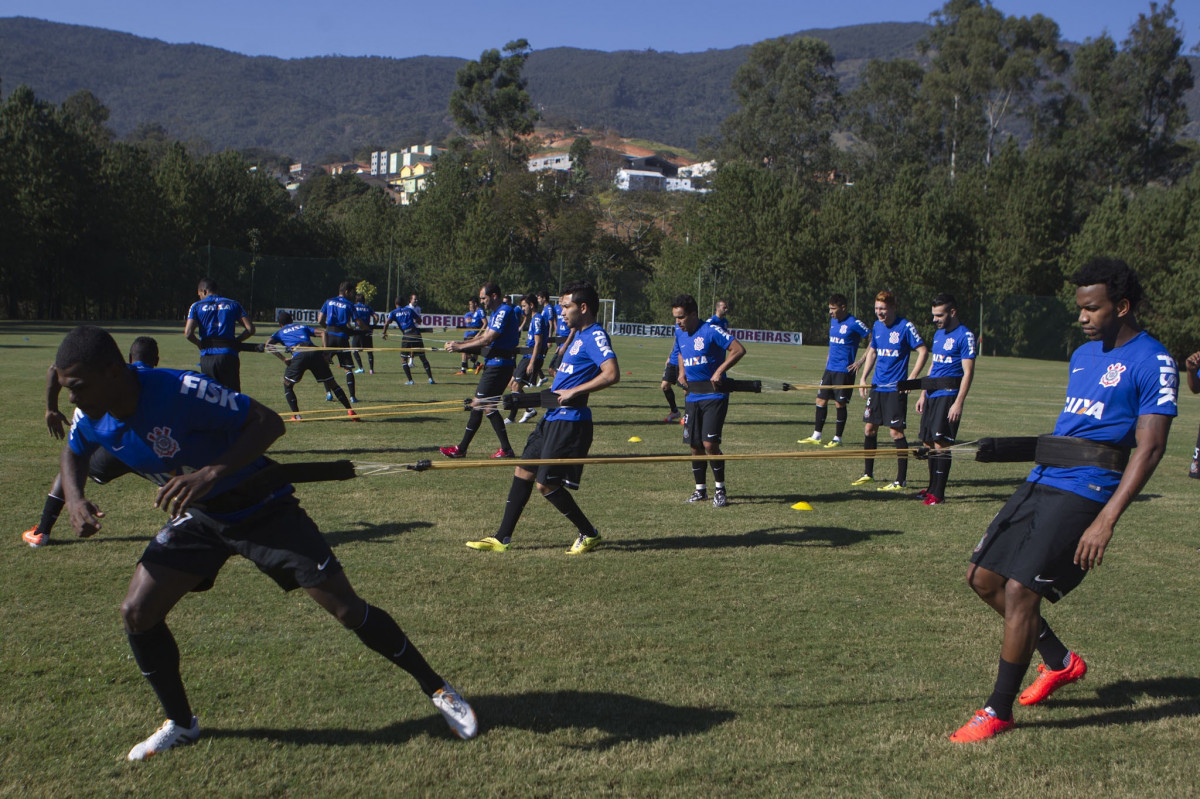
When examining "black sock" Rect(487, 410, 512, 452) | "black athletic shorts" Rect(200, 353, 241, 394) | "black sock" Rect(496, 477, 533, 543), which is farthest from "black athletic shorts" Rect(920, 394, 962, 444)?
"black athletic shorts" Rect(200, 353, 241, 394)

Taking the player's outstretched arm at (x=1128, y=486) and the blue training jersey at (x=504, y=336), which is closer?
the player's outstretched arm at (x=1128, y=486)

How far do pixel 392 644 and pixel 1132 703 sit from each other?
362 centimetres

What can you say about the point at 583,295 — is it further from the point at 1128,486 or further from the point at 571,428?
→ the point at 1128,486

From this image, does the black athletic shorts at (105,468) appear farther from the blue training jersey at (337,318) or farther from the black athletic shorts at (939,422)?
the blue training jersey at (337,318)

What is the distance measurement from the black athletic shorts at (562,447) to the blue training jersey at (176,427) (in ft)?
11.4

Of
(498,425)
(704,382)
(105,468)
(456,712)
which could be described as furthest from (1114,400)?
(498,425)

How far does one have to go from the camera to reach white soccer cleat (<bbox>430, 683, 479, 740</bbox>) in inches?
164

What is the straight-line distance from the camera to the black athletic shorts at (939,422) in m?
9.71

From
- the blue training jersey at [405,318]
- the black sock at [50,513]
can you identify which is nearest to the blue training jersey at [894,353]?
the black sock at [50,513]

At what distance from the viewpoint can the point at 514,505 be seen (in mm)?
7352

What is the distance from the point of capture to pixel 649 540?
25.7 feet

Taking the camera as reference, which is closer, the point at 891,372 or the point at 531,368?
the point at 891,372

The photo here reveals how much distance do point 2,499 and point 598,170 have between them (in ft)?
487

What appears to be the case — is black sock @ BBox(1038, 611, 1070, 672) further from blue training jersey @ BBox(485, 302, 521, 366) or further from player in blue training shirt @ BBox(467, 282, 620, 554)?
blue training jersey @ BBox(485, 302, 521, 366)
